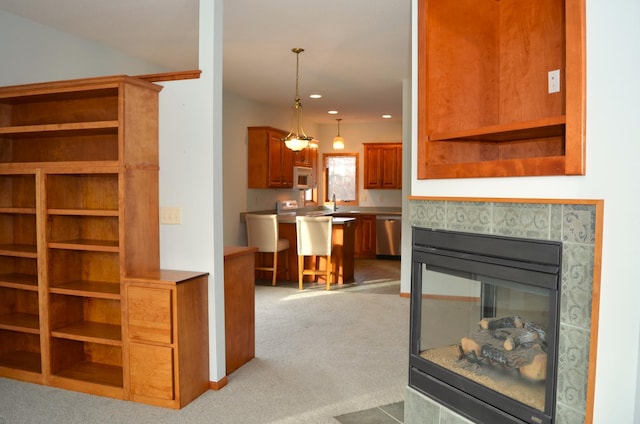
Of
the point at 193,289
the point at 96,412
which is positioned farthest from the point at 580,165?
the point at 96,412

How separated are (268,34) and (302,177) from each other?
4447 mm

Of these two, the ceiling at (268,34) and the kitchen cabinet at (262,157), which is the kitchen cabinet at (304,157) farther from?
the ceiling at (268,34)

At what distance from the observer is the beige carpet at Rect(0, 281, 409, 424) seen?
2.79 meters

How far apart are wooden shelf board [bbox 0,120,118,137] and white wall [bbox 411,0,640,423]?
8.58 feet

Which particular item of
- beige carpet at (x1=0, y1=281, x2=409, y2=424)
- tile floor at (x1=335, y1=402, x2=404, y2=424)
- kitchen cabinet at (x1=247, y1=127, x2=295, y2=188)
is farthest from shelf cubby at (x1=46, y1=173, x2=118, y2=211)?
kitchen cabinet at (x1=247, y1=127, x2=295, y2=188)

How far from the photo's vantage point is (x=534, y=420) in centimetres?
174

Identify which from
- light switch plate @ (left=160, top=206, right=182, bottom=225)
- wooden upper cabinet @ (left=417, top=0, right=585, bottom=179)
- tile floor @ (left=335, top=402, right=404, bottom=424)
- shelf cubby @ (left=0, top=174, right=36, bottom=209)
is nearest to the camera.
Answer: wooden upper cabinet @ (left=417, top=0, right=585, bottom=179)

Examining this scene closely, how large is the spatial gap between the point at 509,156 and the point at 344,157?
25.3 feet

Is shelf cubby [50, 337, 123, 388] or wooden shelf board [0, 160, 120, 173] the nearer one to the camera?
wooden shelf board [0, 160, 120, 173]

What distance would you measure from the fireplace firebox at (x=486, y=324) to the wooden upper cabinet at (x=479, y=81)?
405 millimetres

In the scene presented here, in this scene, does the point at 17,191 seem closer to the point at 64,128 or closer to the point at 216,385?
the point at 64,128

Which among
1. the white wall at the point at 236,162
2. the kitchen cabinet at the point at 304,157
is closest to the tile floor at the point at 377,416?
the white wall at the point at 236,162

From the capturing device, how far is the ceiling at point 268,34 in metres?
3.54

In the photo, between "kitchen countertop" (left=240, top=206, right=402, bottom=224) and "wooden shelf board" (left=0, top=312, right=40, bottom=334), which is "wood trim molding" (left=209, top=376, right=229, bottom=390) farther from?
"kitchen countertop" (left=240, top=206, right=402, bottom=224)
